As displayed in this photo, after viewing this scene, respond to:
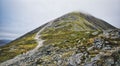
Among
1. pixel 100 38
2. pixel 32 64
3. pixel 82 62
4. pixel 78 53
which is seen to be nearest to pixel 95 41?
pixel 100 38

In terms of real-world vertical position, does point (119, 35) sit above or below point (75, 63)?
above

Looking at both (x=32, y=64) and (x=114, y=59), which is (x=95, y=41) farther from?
(x=32, y=64)

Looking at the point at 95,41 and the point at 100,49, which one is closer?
the point at 100,49

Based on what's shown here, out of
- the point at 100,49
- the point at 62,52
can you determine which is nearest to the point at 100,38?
the point at 100,49

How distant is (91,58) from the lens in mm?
49312

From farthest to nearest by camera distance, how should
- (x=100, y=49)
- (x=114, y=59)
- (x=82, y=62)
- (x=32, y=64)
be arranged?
(x=32, y=64), (x=100, y=49), (x=82, y=62), (x=114, y=59)

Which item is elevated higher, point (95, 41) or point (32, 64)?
point (95, 41)

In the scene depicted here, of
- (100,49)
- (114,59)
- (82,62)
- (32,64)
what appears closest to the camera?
(114,59)

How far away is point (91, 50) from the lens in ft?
177

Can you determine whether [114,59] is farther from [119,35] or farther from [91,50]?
[119,35]

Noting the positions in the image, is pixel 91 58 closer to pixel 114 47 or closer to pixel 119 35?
pixel 114 47

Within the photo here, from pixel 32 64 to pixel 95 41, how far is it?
1839 cm

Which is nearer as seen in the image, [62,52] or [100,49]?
[100,49]

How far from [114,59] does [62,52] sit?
19281 millimetres
